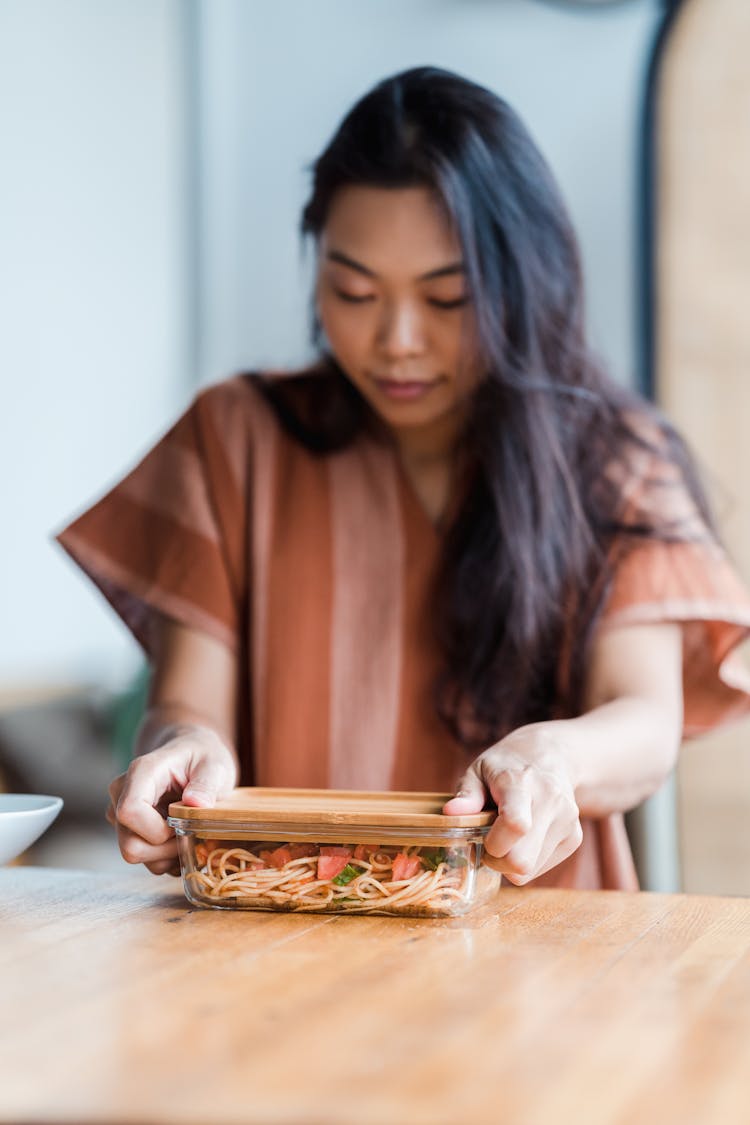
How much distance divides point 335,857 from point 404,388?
0.61 metres

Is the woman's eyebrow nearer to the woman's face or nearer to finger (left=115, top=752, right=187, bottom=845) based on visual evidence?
the woman's face

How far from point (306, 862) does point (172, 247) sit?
9.30 feet

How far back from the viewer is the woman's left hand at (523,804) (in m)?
0.96

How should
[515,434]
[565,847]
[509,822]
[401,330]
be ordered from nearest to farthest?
[509,822] < [565,847] < [401,330] < [515,434]

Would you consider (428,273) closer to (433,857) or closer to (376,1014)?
(433,857)

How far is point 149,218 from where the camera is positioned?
3.51 meters

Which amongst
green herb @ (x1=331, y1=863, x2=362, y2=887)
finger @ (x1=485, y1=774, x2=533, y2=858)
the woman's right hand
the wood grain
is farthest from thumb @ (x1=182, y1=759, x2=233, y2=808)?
the wood grain

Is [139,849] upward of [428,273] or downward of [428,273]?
downward

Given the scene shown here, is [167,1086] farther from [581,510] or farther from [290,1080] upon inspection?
[581,510]

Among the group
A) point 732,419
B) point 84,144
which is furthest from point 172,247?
point 732,419

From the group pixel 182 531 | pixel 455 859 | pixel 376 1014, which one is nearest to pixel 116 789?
pixel 455 859

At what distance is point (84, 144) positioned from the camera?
10.7ft

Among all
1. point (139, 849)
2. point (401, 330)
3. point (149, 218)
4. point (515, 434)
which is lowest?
point (139, 849)

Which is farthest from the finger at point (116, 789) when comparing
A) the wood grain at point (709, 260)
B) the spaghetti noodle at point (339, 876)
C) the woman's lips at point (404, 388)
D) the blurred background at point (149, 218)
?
the blurred background at point (149, 218)
